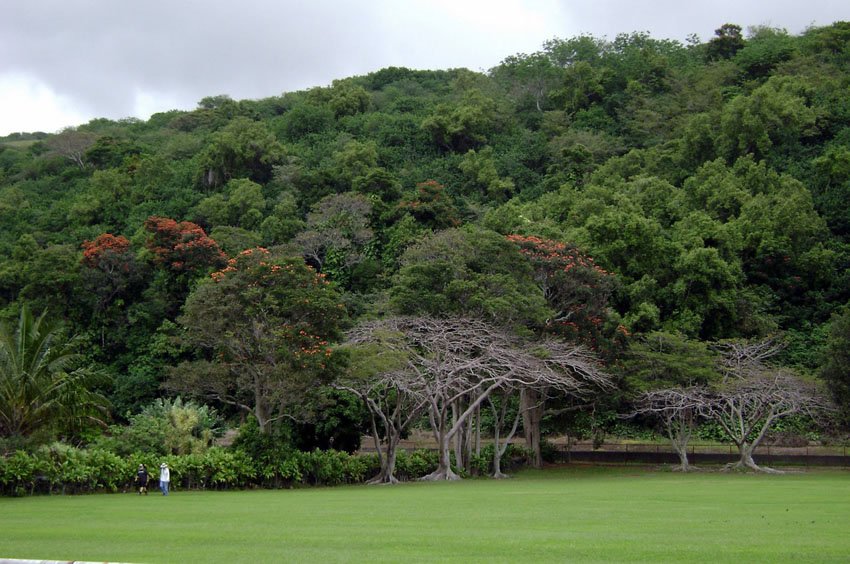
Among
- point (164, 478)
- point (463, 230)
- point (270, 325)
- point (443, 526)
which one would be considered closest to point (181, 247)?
point (463, 230)

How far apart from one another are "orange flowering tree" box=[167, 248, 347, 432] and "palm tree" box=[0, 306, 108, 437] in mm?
3962

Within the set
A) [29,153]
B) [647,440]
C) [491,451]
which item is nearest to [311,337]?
[491,451]

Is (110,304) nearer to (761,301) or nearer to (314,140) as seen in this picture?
(314,140)

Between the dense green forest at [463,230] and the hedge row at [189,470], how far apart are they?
5.15 feet

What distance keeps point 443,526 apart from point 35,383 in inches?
623

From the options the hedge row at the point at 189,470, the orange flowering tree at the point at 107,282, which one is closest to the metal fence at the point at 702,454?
the hedge row at the point at 189,470

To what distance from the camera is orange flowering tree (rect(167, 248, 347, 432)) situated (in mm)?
→ 27469

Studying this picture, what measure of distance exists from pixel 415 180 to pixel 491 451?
2967 centimetres

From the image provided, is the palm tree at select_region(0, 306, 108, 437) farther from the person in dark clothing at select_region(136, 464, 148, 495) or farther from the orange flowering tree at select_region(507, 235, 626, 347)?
the orange flowering tree at select_region(507, 235, 626, 347)

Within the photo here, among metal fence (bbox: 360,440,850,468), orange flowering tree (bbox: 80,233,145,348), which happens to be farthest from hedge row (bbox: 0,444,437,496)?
orange flowering tree (bbox: 80,233,145,348)

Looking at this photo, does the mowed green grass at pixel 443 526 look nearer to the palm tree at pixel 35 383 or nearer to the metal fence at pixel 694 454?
the palm tree at pixel 35 383

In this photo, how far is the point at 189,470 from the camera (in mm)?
25688

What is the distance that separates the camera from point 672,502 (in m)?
19.2

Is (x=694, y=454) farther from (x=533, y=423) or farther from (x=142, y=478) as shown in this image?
(x=142, y=478)
